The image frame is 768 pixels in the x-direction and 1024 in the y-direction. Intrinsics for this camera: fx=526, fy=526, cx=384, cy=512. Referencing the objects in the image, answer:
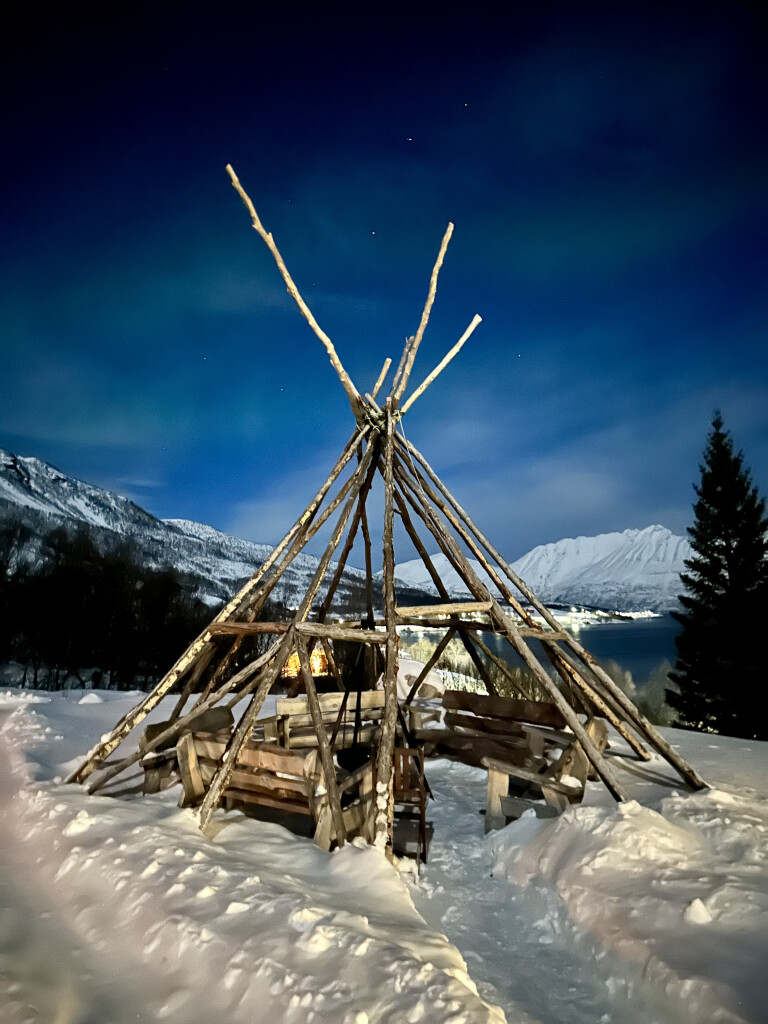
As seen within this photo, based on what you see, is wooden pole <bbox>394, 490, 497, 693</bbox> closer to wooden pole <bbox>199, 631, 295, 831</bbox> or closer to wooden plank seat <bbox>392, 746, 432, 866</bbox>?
wooden plank seat <bbox>392, 746, 432, 866</bbox>

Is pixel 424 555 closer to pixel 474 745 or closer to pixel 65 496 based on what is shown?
pixel 474 745

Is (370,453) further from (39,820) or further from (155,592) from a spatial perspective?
(155,592)

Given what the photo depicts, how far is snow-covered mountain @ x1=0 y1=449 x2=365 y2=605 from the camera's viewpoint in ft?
129

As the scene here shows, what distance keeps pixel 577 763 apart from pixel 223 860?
12.9ft

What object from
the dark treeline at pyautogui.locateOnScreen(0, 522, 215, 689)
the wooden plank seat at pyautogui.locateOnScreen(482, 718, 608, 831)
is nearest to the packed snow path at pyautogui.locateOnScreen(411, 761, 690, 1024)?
the wooden plank seat at pyautogui.locateOnScreen(482, 718, 608, 831)

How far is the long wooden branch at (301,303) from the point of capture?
772cm

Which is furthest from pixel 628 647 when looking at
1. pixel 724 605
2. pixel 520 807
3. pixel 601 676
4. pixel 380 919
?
pixel 380 919

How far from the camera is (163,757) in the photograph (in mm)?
6441

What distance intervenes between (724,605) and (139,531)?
52.3 meters

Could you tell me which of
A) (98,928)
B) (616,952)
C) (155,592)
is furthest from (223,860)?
(155,592)

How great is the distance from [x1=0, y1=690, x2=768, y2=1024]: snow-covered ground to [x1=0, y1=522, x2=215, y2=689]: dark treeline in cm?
1993

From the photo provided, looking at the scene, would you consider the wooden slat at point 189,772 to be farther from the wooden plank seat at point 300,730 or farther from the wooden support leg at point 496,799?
the wooden support leg at point 496,799

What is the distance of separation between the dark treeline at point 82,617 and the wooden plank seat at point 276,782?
20.3m

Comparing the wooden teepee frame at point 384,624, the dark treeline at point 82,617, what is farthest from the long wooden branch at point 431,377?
the dark treeline at point 82,617
